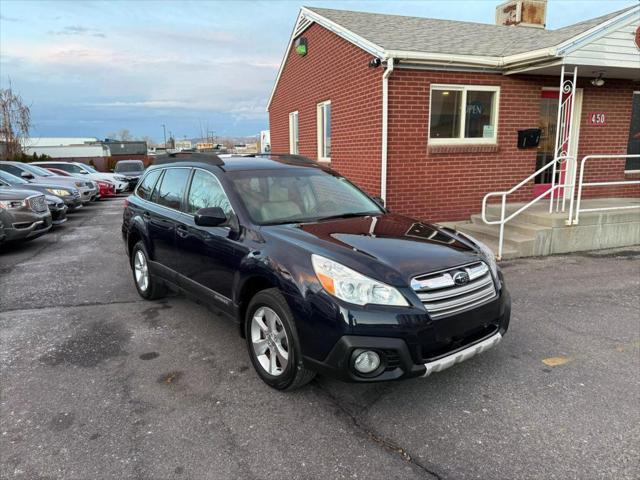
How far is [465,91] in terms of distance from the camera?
820 cm

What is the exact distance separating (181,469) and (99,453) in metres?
0.54

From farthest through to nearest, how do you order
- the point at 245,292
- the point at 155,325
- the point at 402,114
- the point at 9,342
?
the point at 402,114
the point at 155,325
the point at 9,342
the point at 245,292

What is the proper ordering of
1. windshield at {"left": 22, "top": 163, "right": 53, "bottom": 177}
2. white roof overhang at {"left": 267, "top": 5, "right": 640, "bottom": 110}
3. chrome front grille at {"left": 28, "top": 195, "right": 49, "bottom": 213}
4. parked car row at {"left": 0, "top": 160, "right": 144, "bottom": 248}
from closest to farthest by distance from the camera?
white roof overhang at {"left": 267, "top": 5, "right": 640, "bottom": 110}
parked car row at {"left": 0, "top": 160, "right": 144, "bottom": 248}
chrome front grille at {"left": 28, "top": 195, "right": 49, "bottom": 213}
windshield at {"left": 22, "top": 163, "right": 53, "bottom": 177}

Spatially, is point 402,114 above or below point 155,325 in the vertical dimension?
above

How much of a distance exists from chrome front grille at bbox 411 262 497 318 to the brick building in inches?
198

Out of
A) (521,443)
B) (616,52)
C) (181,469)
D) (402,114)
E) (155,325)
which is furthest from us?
(402,114)

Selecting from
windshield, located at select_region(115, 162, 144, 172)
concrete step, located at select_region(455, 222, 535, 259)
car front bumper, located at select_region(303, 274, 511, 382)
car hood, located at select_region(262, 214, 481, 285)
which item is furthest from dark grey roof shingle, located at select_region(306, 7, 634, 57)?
windshield, located at select_region(115, 162, 144, 172)

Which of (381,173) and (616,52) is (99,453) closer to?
(381,173)

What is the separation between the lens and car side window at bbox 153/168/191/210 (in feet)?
14.9

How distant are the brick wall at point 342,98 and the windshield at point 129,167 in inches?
530

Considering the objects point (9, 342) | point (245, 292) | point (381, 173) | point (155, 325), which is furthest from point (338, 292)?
point (381, 173)

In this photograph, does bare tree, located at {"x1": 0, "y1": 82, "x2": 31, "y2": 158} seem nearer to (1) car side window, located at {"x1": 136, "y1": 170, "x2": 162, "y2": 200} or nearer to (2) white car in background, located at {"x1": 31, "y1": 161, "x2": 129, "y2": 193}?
(2) white car in background, located at {"x1": 31, "y1": 161, "x2": 129, "y2": 193}

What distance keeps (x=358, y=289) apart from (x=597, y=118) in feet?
28.7

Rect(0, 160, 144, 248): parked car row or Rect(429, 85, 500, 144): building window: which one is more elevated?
Rect(429, 85, 500, 144): building window
